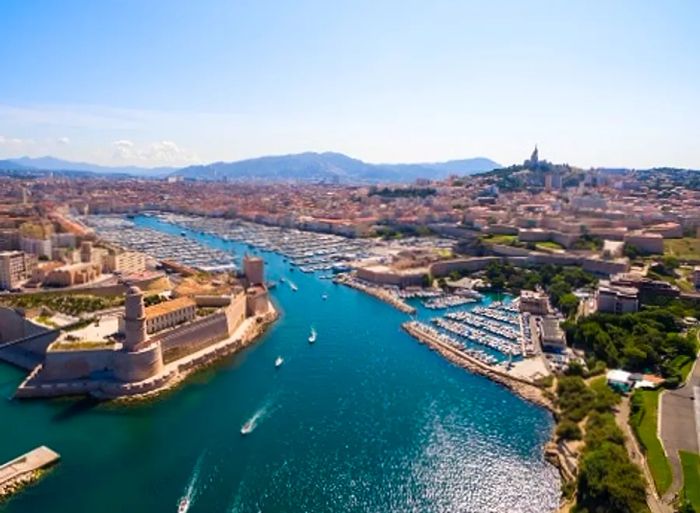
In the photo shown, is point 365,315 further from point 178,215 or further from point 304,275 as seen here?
point 178,215

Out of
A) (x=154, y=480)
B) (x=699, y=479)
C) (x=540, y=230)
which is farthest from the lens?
(x=540, y=230)

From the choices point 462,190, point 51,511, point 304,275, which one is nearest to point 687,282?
point 304,275

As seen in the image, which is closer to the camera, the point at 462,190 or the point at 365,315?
the point at 365,315

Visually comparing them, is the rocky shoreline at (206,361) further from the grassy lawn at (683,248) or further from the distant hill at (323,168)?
the distant hill at (323,168)

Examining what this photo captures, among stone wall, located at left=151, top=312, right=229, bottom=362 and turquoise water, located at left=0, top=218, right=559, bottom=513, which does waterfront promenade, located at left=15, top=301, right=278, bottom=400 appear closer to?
stone wall, located at left=151, top=312, right=229, bottom=362

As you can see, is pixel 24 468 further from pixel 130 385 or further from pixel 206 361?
pixel 206 361

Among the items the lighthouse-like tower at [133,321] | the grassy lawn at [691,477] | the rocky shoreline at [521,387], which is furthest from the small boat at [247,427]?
the grassy lawn at [691,477]
